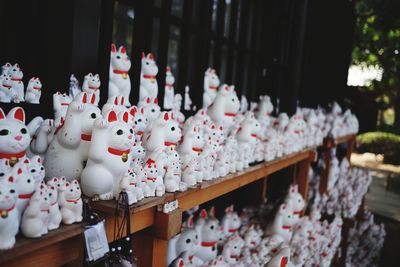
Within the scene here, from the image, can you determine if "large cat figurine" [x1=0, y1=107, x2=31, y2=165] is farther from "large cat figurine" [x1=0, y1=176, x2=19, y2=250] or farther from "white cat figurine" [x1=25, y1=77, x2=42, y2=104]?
"white cat figurine" [x1=25, y1=77, x2=42, y2=104]

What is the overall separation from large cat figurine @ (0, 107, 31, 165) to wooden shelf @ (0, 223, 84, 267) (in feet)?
0.97

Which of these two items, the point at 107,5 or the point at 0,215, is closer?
the point at 0,215

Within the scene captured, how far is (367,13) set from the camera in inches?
316

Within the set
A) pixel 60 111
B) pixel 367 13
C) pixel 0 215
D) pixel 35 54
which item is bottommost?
pixel 0 215

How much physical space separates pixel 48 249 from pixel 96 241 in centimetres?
14

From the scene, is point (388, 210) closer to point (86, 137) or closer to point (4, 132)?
point (86, 137)

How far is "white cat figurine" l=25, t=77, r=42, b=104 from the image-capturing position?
1919 mm

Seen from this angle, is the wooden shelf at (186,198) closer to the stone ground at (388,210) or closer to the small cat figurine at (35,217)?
the small cat figurine at (35,217)

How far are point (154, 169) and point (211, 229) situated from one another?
1182mm

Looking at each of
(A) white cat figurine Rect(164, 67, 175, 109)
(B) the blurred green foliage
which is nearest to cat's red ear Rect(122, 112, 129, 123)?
(A) white cat figurine Rect(164, 67, 175, 109)

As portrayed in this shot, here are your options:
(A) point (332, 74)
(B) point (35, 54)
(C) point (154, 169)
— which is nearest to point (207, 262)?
(C) point (154, 169)

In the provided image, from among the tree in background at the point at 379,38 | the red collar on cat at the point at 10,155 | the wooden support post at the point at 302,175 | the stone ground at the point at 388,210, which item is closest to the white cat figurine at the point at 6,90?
the red collar on cat at the point at 10,155

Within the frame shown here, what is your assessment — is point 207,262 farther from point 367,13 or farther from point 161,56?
point 367,13

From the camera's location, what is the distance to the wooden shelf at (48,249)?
3.53ft
